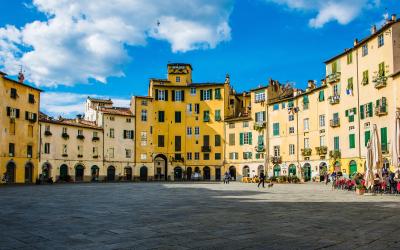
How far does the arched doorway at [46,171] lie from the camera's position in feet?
181

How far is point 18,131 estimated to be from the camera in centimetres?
4975

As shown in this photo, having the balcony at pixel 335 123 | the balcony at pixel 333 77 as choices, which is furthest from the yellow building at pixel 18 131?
the balcony at pixel 333 77

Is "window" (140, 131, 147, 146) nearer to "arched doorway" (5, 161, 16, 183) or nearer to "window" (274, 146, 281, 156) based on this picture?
"window" (274, 146, 281, 156)

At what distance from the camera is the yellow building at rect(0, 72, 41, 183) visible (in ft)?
155

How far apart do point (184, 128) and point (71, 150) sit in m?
19.1

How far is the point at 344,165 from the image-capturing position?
1828 inches

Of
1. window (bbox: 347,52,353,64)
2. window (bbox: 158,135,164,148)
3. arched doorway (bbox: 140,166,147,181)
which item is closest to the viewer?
window (bbox: 347,52,353,64)

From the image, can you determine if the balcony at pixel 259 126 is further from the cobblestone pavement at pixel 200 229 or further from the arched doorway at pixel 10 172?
the cobblestone pavement at pixel 200 229

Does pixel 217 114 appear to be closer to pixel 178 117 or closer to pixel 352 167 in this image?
pixel 178 117

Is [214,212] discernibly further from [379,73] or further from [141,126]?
[141,126]

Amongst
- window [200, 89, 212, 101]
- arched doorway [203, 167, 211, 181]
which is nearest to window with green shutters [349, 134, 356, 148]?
arched doorway [203, 167, 211, 181]

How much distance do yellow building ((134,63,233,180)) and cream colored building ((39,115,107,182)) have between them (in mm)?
7209

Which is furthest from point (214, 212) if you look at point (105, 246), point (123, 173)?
point (123, 173)

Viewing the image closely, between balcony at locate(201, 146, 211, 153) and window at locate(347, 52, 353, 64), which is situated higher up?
window at locate(347, 52, 353, 64)
